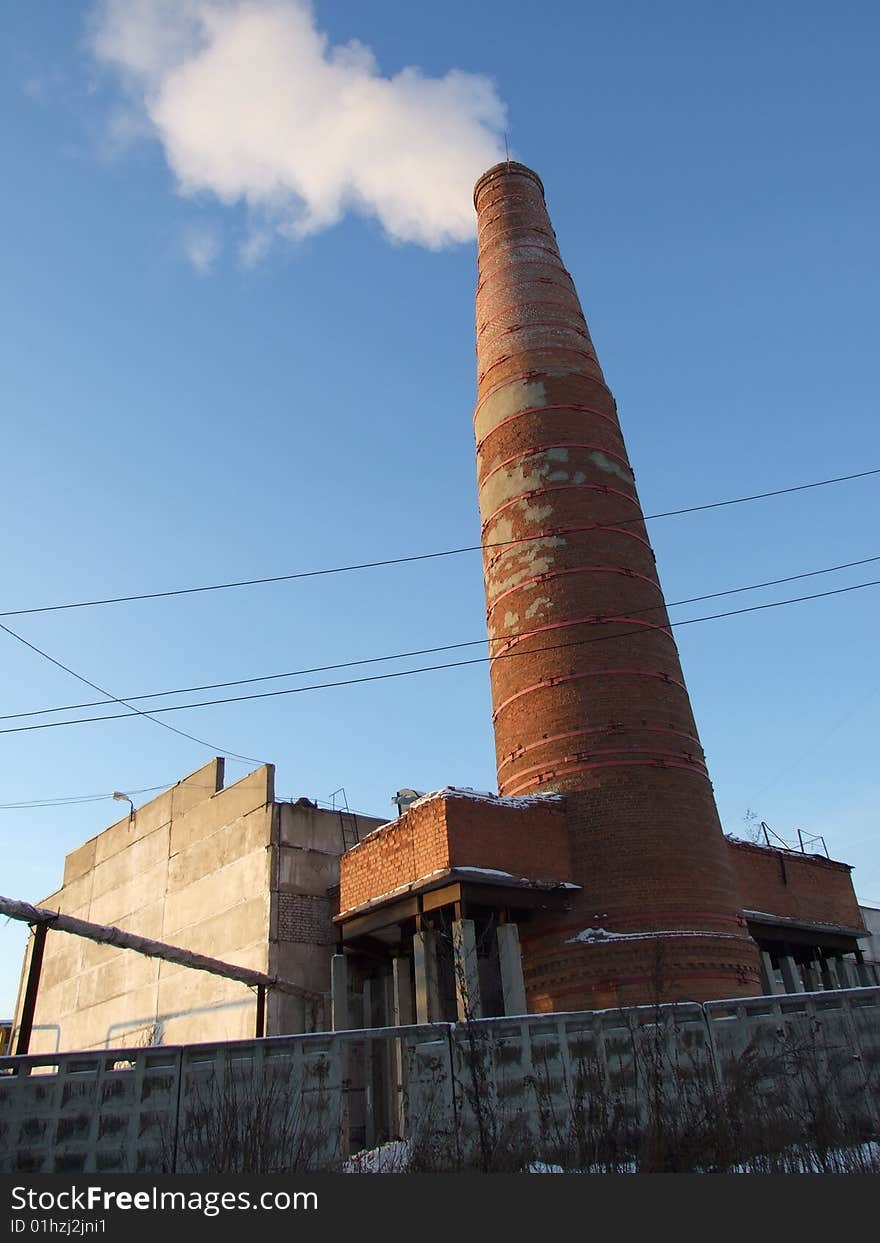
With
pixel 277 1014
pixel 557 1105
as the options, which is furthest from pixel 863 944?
pixel 557 1105

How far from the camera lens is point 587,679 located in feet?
55.6

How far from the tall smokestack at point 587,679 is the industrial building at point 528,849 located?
0.04 metres

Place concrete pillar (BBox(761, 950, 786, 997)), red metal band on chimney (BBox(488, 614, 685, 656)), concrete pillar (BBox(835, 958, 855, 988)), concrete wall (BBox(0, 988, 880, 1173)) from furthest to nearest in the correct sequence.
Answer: concrete pillar (BBox(835, 958, 855, 988)), concrete pillar (BBox(761, 950, 786, 997)), red metal band on chimney (BBox(488, 614, 685, 656)), concrete wall (BBox(0, 988, 880, 1173))

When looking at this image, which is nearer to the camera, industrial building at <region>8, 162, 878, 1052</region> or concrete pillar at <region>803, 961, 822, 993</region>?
industrial building at <region>8, 162, 878, 1052</region>

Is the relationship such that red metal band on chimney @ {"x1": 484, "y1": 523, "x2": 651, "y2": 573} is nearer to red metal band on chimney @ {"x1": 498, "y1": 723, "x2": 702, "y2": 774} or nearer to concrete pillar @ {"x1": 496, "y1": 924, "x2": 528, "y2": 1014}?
red metal band on chimney @ {"x1": 498, "y1": 723, "x2": 702, "y2": 774}

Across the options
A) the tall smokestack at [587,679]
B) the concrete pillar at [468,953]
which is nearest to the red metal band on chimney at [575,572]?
the tall smokestack at [587,679]

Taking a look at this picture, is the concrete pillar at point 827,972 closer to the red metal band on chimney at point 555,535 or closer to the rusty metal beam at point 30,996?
the red metal band on chimney at point 555,535

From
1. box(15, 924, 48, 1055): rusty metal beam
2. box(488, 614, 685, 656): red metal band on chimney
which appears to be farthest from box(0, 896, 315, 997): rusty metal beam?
box(488, 614, 685, 656): red metal band on chimney

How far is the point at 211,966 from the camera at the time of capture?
60.5 ft

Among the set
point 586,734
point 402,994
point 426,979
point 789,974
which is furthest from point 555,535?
point 789,974

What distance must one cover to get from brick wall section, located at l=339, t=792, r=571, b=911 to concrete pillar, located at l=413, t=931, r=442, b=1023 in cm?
96

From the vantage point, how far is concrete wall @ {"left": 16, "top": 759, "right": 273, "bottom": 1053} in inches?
779

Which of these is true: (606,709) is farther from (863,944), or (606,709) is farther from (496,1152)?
(863,944)

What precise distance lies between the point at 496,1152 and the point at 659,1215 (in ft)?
7.59
